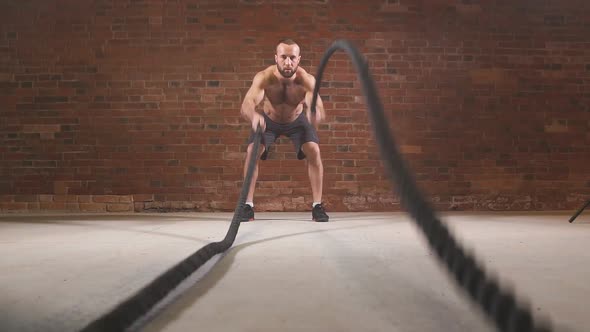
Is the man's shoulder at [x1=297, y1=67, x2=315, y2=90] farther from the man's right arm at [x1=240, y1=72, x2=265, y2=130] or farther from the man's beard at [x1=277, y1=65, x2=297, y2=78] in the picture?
the man's right arm at [x1=240, y1=72, x2=265, y2=130]

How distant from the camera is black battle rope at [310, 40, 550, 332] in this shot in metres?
0.78

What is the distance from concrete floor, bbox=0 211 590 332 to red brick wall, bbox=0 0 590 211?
1.51 meters

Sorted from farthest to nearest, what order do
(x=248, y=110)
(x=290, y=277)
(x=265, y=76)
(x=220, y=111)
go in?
(x=220, y=111), (x=265, y=76), (x=248, y=110), (x=290, y=277)

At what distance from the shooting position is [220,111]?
14.8ft

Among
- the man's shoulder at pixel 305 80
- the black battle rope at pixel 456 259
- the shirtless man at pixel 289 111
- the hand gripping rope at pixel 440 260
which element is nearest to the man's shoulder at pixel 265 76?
the shirtless man at pixel 289 111

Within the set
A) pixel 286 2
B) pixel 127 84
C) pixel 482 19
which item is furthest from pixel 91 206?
pixel 482 19

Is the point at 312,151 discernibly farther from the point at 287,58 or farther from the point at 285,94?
the point at 287,58

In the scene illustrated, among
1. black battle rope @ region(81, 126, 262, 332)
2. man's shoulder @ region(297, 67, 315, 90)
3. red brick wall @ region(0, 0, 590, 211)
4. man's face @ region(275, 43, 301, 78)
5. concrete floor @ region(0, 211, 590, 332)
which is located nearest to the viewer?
black battle rope @ region(81, 126, 262, 332)

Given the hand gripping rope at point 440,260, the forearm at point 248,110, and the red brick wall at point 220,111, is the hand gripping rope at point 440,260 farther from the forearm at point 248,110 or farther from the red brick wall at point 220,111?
the red brick wall at point 220,111

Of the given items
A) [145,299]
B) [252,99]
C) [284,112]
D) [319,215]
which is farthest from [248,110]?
[145,299]

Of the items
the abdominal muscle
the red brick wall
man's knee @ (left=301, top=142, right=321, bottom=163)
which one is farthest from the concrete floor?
the red brick wall

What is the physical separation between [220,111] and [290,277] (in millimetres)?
3195

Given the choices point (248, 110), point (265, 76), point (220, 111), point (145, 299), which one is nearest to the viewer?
point (145, 299)

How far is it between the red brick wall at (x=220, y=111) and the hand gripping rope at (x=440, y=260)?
308cm
